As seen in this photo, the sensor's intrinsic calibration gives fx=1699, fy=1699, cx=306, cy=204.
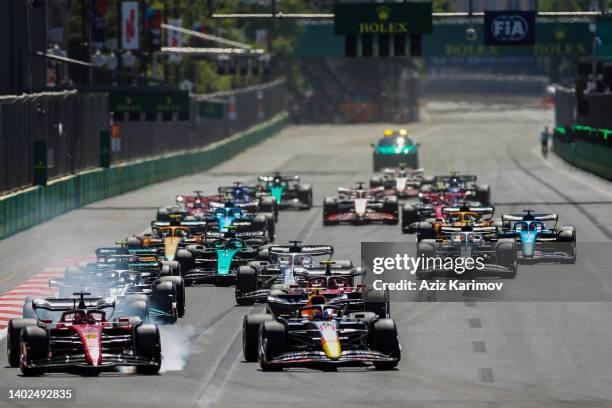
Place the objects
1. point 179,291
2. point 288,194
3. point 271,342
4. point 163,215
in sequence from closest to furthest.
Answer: point 271,342, point 179,291, point 163,215, point 288,194

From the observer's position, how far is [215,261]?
31.6 meters

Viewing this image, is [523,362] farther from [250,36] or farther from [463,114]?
[463,114]

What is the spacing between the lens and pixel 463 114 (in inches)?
6609

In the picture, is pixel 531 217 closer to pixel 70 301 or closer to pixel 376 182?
pixel 70 301

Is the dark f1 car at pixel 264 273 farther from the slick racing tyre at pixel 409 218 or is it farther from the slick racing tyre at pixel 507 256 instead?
the slick racing tyre at pixel 409 218

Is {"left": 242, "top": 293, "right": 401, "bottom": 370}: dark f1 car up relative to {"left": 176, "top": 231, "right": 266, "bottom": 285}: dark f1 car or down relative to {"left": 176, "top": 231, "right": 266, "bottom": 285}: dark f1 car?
up

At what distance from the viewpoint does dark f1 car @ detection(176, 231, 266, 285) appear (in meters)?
31.4

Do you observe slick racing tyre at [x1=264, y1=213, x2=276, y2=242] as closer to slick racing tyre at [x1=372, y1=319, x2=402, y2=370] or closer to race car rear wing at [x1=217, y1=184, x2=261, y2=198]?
race car rear wing at [x1=217, y1=184, x2=261, y2=198]

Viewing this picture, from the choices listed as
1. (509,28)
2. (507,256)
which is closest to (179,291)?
(507,256)

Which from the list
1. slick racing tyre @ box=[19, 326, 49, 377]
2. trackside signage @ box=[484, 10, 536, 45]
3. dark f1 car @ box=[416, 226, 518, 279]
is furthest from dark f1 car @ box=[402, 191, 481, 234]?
slick racing tyre @ box=[19, 326, 49, 377]

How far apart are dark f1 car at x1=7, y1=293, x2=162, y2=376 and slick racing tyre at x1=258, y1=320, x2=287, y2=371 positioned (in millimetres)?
1320

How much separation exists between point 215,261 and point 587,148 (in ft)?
157

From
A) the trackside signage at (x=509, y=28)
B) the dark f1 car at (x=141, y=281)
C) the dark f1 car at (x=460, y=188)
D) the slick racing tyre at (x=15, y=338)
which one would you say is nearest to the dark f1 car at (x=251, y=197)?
the dark f1 car at (x=460, y=188)

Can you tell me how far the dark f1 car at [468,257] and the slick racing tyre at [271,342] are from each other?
36.2 ft
